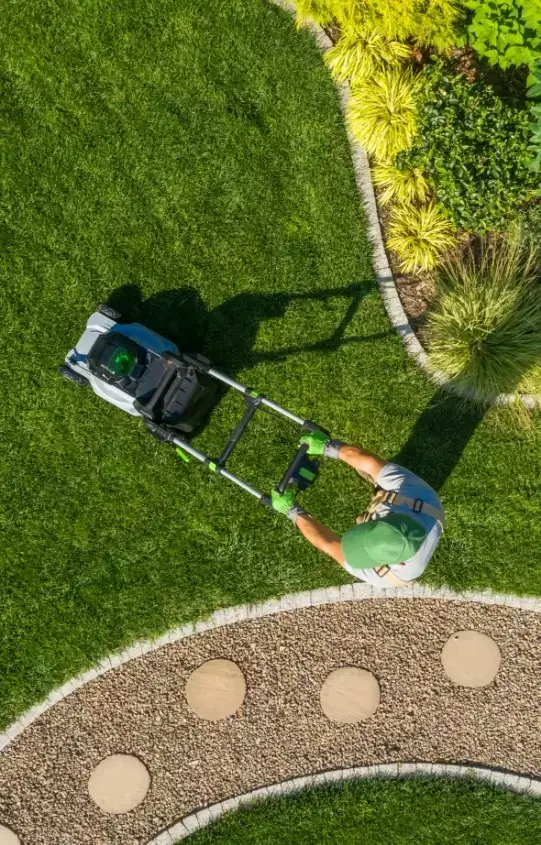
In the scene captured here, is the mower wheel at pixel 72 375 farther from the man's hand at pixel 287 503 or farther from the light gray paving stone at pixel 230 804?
the light gray paving stone at pixel 230 804

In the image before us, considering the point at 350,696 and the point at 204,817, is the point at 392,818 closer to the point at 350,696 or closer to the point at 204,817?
the point at 350,696

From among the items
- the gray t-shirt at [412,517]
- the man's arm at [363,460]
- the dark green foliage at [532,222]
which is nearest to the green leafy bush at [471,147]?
the dark green foliage at [532,222]

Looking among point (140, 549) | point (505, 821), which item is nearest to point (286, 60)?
point (140, 549)

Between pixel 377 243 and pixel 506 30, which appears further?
pixel 377 243

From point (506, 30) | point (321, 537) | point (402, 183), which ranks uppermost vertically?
point (506, 30)

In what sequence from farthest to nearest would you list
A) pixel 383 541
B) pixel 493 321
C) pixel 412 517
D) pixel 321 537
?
pixel 493 321, pixel 321 537, pixel 412 517, pixel 383 541

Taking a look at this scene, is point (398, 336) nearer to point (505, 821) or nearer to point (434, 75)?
Answer: point (434, 75)

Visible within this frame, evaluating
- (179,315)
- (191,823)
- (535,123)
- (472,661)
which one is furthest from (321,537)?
(535,123)
